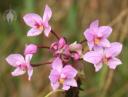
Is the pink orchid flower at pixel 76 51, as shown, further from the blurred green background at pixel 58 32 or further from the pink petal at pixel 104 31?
the blurred green background at pixel 58 32

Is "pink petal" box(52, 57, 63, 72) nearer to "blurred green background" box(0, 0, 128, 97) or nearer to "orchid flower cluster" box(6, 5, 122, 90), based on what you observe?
"orchid flower cluster" box(6, 5, 122, 90)

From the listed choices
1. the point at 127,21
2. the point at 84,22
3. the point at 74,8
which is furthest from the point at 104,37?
the point at 84,22

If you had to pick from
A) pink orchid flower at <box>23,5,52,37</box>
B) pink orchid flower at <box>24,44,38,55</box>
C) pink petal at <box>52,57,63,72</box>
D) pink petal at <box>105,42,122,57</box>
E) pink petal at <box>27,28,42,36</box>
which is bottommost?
pink petal at <box>52,57,63,72</box>

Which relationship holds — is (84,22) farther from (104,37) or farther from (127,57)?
(104,37)

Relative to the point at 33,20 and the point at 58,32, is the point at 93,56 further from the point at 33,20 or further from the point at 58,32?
the point at 58,32

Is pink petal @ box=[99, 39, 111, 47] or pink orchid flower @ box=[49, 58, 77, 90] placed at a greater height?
pink petal @ box=[99, 39, 111, 47]

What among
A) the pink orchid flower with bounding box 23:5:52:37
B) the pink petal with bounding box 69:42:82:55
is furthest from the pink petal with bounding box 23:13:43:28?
the pink petal with bounding box 69:42:82:55

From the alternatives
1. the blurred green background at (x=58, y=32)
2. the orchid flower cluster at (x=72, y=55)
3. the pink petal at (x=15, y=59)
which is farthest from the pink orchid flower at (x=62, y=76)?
the blurred green background at (x=58, y=32)
